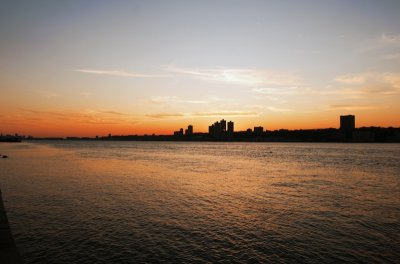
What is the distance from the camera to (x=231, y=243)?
64.7 feet

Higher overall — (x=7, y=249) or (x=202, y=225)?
(x=7, y=249)

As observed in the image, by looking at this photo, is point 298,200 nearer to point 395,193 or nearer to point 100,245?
point 395,193

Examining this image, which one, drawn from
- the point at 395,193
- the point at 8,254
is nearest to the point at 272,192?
the point at 395,193

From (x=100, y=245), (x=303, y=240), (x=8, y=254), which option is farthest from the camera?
(x=303, y=240)

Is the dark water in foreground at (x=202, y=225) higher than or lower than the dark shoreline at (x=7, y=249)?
lower

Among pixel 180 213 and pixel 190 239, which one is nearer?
pixel 190 239

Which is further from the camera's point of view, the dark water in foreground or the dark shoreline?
the dark water in foreground

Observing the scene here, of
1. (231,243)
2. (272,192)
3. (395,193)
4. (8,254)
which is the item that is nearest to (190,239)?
(231,243)

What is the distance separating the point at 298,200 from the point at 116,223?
20.1 meters

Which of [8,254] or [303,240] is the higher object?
[8,254]

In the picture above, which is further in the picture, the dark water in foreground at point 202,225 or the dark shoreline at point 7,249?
the dark water in foreground at point 202,225

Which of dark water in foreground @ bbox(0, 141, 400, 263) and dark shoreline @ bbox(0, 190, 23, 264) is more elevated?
dark shoreline @ bbox(0, 190, 23, 264)

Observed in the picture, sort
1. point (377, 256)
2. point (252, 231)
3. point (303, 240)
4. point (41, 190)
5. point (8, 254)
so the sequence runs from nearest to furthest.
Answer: point (8, 254) < point (377, 256) < point (303, 240) < point (252, 231) < point (41, 190)

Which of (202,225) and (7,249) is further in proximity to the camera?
(202,225)
